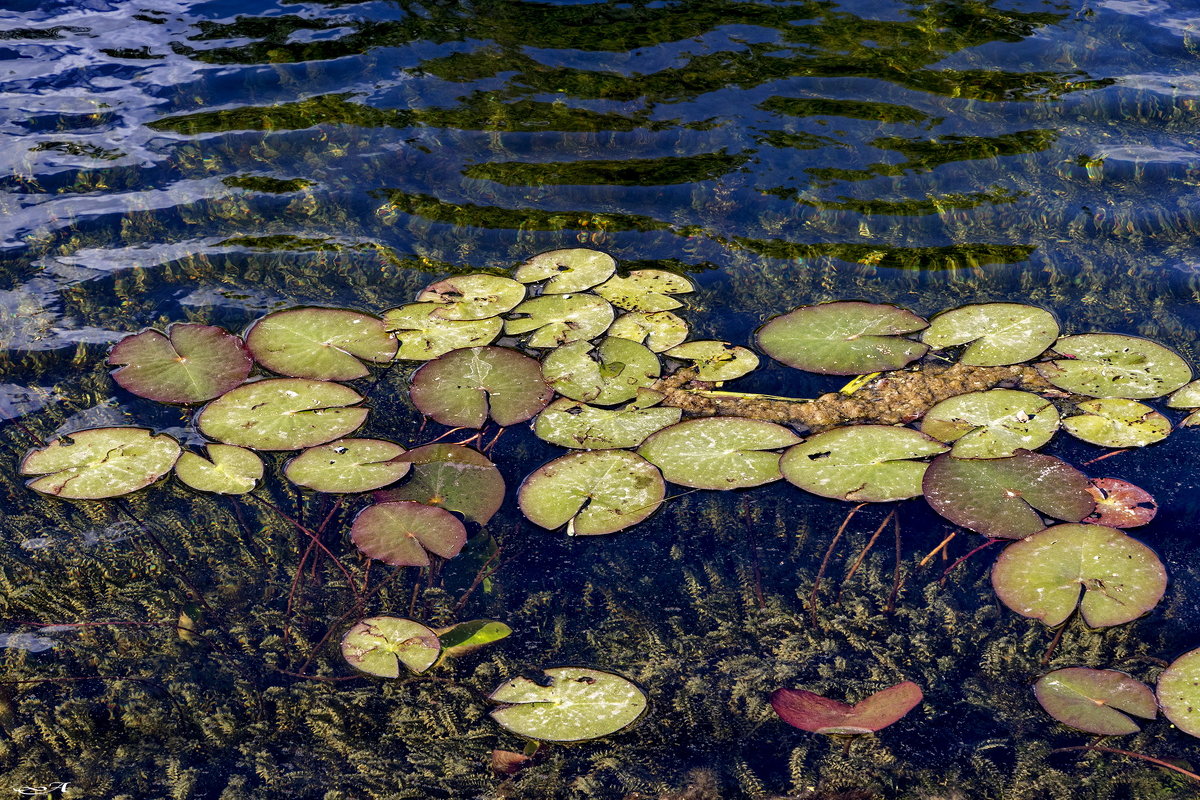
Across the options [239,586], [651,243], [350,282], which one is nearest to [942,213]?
[651,243]

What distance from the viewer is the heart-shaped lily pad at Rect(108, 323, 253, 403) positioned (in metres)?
2.80

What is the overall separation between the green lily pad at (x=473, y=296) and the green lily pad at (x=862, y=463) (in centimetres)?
118

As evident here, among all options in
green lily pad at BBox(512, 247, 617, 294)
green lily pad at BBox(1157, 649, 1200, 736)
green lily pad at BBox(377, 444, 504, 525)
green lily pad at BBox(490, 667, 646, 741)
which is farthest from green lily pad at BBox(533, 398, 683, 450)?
green lily pad at BBox(1157, 649, 1200, 736)

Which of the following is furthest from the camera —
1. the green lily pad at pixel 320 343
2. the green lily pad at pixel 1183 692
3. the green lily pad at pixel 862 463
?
the green lily pad at pixel 320 343

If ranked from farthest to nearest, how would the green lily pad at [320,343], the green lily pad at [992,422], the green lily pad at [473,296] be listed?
the green lily pad at [473,296] → the green lily pad at [320,343] → the green lily pad at [992,422]

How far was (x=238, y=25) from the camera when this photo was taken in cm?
470

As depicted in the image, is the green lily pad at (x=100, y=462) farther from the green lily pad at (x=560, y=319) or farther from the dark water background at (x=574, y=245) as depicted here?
the green lily pad at (x=560, y=319)

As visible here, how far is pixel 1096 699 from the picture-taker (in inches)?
79.4

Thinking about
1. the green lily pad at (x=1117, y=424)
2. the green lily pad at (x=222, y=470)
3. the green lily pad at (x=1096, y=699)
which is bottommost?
the green lily pad at (x=1096, y=699)

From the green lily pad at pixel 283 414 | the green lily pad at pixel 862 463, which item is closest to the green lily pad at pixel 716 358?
the green lily pad at pixel 862 463

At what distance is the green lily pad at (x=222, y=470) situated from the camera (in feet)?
8.21

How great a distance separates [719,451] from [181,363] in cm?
177

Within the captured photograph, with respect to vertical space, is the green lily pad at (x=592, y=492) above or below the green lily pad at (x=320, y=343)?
below

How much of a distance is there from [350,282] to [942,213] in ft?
7.83
